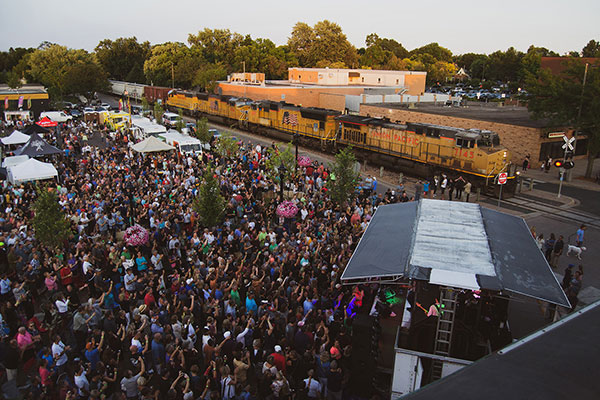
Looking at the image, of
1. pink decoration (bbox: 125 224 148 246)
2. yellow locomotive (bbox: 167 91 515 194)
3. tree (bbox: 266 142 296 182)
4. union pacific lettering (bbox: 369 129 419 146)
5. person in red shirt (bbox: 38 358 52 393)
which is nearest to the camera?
person in red shirt (bbox: 38 358 52 393)

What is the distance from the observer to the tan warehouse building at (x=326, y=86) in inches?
2249

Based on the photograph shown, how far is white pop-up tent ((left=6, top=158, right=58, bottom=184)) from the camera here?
68.0ft

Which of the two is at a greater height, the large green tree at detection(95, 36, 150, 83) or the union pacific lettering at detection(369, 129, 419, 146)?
the large green tree at detection(95, 36, 150, 83)

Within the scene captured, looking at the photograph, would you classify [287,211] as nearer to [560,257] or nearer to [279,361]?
[279,361]

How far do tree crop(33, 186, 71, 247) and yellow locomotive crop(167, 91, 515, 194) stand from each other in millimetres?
12432

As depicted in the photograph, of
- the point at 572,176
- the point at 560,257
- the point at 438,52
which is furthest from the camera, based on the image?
the point at 438,52

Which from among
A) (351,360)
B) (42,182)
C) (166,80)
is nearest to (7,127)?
(42,182)

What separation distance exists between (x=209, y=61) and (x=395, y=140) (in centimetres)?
7131

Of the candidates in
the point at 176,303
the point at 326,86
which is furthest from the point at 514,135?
the point at 326,86

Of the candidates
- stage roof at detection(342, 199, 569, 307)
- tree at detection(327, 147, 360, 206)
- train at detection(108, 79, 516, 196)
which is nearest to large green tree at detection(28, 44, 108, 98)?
train at detection(108, 79, 516, 196)

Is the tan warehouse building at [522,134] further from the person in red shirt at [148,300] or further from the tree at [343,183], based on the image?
the person in red shirt at [148,300]

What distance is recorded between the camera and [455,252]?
9031 mm

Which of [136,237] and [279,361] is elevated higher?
[136,237]

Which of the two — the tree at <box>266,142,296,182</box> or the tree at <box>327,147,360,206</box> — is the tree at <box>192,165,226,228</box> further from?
the tree at <box>266,142,296,182</box>
